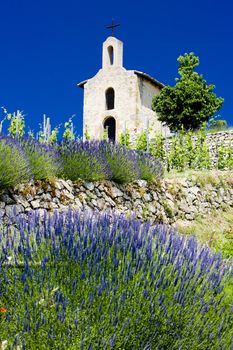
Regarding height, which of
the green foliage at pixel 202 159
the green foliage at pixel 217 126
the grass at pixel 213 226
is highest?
the green foliage at pixel 217 126

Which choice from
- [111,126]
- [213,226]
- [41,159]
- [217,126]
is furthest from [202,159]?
[111,126]

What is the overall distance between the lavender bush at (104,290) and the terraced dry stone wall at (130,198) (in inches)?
135

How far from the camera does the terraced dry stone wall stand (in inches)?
285

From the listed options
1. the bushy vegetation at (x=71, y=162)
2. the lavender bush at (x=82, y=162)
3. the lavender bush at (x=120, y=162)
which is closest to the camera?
the bushy vegetation at (x=71, y=162)

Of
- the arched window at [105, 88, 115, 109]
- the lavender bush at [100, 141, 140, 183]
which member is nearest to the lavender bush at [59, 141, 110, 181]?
the lavender bush at [100, 141, 140, 183]

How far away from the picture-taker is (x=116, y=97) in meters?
30.0

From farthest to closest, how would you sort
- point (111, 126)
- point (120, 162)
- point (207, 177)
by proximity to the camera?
1. point (111, 126)
2. point (207, 177)
3. point (120, 162)

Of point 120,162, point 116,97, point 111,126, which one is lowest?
point 120,162

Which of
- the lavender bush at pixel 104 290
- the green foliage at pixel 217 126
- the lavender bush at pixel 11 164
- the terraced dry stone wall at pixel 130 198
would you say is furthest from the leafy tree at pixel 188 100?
the lavender bush at pixel 104 290

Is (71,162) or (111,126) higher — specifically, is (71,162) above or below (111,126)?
below

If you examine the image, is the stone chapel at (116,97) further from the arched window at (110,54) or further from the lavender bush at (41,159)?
the lavender bush at (41,159)

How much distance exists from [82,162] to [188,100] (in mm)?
17915

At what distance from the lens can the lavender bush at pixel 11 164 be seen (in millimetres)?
6595

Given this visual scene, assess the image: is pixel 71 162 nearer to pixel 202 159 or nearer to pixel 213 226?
pixel 213 226
